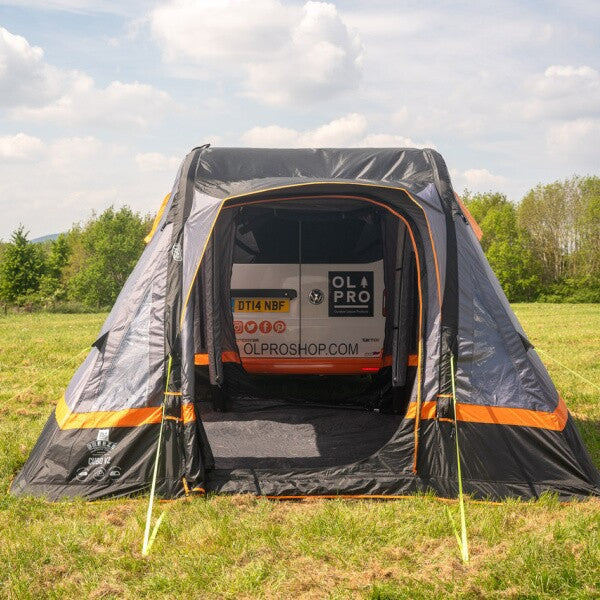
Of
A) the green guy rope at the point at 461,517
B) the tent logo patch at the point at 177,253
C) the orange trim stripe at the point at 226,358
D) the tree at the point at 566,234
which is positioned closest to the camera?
the green guy rope at the point at 461,517

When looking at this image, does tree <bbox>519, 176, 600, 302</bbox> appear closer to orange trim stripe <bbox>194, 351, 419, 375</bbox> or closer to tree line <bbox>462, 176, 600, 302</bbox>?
tree line <bbox>462, 176, 600, 302</bbox>

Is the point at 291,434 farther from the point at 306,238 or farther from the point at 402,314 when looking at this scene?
the point at 306,238

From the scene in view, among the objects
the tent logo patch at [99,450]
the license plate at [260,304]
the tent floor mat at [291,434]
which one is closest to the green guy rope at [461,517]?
the tent floor mat at [291,434]

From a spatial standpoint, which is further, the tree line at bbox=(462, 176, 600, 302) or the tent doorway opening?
the tree line at bbox=(462, 176, 600, 302)

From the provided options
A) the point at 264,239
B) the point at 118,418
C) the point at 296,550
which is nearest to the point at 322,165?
the point at 118,418

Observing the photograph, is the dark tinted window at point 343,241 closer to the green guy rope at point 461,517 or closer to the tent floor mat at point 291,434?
the tent floor mat at point 291,434

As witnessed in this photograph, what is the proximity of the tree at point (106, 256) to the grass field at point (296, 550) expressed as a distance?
4217cm

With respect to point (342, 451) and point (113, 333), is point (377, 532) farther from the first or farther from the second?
point (113, 333)

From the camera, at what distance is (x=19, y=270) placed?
4275 cm

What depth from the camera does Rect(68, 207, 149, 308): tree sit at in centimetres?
4641

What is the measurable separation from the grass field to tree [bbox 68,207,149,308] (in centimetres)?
4217

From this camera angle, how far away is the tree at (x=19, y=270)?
4244cm

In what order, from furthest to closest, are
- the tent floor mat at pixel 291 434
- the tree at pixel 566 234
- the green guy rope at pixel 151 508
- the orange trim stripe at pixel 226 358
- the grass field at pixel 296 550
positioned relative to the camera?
the tree at pixel 566 234
the orange trim stripe at pixel 226 358
the tent floor mat at pixel 291 434
the green guy rope at pixel 151 508
the grass field at pixel 296 550

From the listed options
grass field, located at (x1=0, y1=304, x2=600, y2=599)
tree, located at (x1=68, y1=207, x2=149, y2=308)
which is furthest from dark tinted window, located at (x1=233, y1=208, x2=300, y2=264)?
tree, located at (x1=68, y1=207, x2=149, y2=308)
